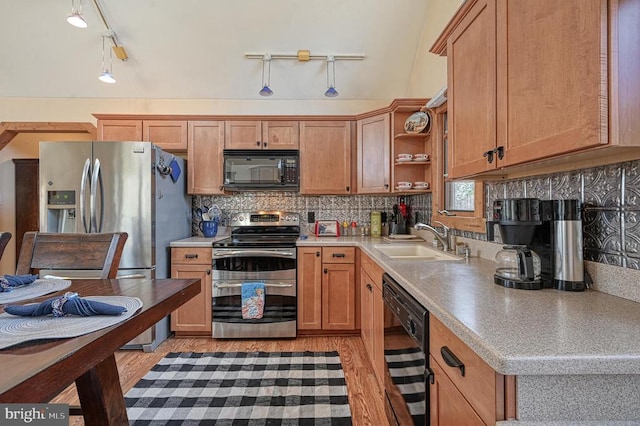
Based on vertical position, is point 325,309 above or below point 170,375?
above

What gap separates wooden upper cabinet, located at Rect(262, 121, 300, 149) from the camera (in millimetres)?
3229

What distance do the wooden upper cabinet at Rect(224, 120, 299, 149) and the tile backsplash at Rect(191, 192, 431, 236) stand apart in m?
0.56

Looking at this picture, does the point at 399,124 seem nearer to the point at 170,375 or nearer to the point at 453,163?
the point at 453,163

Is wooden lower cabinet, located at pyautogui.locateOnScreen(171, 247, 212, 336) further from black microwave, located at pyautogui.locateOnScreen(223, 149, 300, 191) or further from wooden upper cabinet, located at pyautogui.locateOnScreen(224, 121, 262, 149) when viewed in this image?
wooden upper cabinet, located at pyautogui.locateOnScreen(224, 121, 262, 149)

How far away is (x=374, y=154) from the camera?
3055 millimetres

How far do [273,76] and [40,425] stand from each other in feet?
10.6

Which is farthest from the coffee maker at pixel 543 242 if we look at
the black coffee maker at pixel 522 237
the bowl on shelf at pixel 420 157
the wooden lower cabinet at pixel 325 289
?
the wooden lower cabinet at pixel 325 289

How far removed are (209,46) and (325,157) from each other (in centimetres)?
159

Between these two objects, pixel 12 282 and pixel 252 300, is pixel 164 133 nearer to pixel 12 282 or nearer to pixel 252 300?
pixel 252 300

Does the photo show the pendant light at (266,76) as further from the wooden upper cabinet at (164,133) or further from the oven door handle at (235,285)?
the oven door handle at (235,285)

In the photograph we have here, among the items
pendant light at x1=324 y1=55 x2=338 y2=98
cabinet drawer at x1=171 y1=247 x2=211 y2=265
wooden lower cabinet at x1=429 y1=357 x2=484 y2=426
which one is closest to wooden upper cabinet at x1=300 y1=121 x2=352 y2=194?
pendant light at x1=324 y1=55 x2=338 y2=98

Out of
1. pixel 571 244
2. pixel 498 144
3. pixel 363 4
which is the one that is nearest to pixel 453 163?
pixel 498 144

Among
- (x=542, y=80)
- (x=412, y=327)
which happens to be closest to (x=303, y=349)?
(x=412, y=327)

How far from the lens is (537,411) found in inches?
25.4
